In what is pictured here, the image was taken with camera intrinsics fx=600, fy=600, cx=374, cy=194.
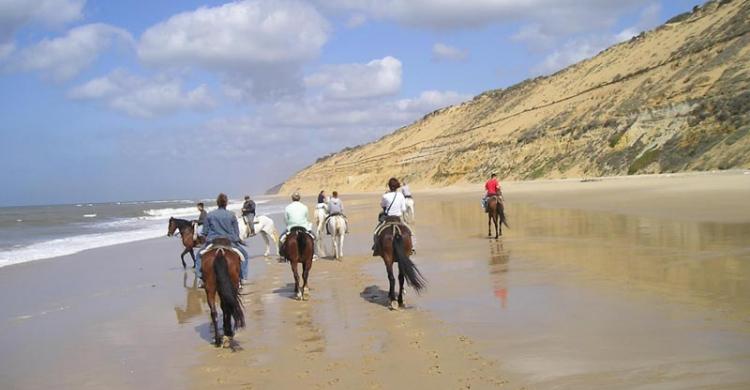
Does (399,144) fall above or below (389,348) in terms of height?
above

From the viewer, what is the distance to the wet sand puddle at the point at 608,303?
545cm

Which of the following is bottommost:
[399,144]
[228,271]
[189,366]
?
[189,366]

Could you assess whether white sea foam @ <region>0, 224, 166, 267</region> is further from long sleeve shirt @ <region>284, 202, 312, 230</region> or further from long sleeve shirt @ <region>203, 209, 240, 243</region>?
long sleeve shirt @ <region>203, 209, 240, 243</region>

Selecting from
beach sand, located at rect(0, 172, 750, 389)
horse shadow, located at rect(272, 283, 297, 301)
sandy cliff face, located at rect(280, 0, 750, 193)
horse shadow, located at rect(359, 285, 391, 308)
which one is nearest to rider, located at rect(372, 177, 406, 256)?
horse shadow, located at rect(359, 285, 391, 308)

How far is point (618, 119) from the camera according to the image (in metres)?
47.7

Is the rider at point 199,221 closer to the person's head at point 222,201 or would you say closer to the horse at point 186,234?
the horse at point 186,234

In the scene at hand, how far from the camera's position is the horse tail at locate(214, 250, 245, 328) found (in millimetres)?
7754

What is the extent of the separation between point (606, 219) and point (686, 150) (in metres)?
18.9

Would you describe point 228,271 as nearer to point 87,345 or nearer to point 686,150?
point 87,345

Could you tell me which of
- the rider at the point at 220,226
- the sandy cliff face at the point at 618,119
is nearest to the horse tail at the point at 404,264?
the rider at the point at 220,226

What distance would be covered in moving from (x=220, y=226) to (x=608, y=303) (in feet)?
17.6

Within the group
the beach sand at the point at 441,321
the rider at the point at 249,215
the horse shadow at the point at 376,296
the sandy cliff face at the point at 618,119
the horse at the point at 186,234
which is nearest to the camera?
the beach sand at the point at 441,321

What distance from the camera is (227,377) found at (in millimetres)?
6316

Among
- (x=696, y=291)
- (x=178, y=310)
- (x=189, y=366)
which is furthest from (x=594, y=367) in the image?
(x=178, y=310)
